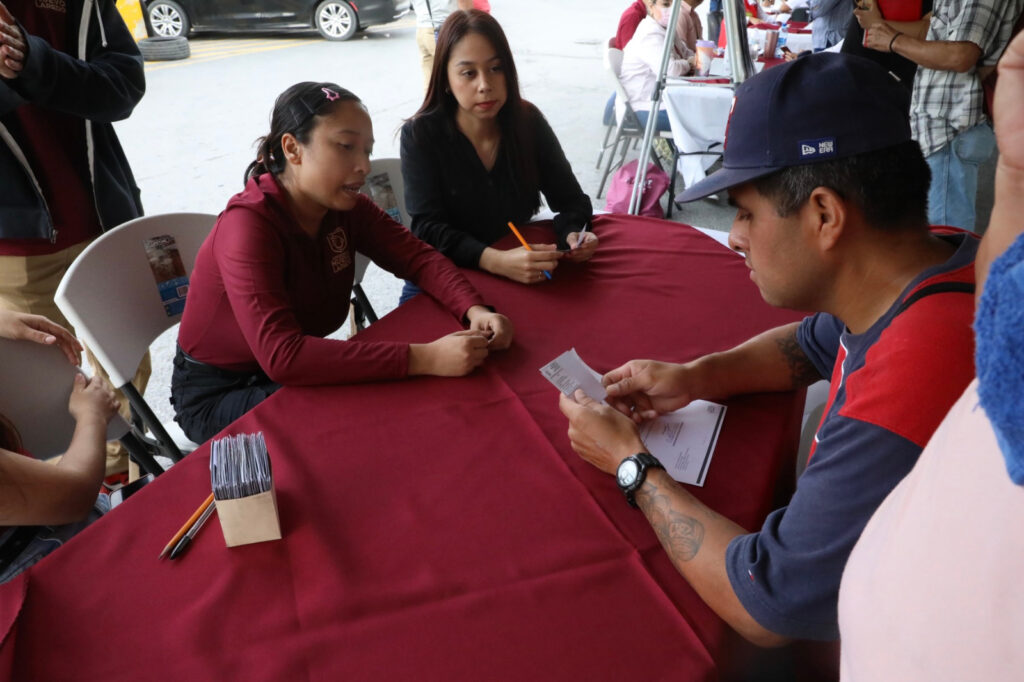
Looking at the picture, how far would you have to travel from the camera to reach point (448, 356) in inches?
51.8

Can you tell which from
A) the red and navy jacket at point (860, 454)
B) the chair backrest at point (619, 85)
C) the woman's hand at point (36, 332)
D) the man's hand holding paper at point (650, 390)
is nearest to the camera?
the red and navy jacket at point (860, 454)

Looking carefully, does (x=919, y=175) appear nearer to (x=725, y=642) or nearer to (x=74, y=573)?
(x=725, y=642)

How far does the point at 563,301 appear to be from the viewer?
1.61 meters

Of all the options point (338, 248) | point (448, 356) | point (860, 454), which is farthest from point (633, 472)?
point (338, 248)

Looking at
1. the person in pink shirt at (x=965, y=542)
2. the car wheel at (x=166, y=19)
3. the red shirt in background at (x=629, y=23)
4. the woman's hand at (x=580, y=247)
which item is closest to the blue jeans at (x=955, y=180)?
the woman's hand at (x=580, y=247)

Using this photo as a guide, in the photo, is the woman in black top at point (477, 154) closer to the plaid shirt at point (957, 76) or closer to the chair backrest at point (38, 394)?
the chair backrest at point (38, 394)

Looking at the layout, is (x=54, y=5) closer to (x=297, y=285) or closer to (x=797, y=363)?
(x=297, y=285)

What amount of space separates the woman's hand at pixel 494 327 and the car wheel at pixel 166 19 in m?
8.14

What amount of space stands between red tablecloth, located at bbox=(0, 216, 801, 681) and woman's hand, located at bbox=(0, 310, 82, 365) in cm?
54

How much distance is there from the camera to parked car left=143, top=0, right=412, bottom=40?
316 inches

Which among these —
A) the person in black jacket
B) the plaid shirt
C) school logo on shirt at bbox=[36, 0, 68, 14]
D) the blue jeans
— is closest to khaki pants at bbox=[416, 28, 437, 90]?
the person in black jacket

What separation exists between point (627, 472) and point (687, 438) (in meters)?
0.20

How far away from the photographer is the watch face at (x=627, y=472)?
3.30 ft

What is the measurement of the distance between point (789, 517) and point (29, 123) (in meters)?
2.05
